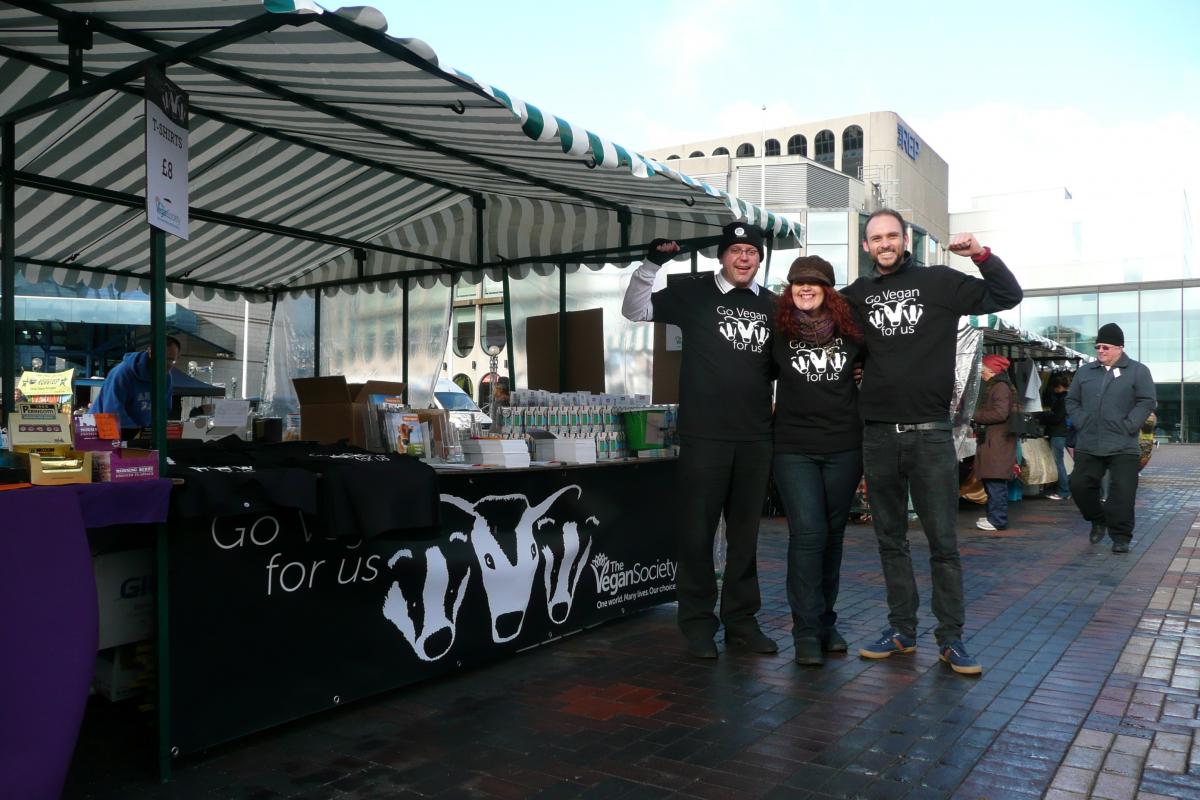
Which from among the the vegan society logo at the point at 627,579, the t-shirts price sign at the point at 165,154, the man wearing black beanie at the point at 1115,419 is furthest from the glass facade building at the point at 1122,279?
the t-shirts price sign at the point at 165,154

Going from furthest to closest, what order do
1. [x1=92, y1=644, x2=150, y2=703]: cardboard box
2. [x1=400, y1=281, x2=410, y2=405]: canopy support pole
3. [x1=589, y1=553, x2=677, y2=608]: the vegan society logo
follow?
1. [x1=400, y1=281, x2=410, y2=405]: canopy support pole
2. [x1=589, y1=553, x2=677, y2=608]: the vegan society logo
3. [x1=92, y1=644, x2=150, y2=703]: cardboard box

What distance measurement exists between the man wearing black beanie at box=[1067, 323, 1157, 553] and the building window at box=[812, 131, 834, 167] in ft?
189

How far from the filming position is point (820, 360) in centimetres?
448

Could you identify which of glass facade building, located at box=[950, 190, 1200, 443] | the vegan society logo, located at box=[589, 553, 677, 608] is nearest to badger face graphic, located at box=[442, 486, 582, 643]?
the vegan society logo, located at box=[589, 553, 677, 608]

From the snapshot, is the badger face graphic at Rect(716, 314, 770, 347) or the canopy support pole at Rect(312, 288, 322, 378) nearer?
the badger face graphic at Rect(716, 314, 770, 347)

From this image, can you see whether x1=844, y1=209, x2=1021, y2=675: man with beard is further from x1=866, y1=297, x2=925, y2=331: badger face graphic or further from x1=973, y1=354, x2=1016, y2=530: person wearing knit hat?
x1=973, y1=354, x2=1016, y2=530: person wearing knit hat

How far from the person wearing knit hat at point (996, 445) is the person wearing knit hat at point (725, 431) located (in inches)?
244

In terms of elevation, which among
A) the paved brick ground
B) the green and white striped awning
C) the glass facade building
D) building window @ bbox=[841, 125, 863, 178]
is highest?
building window @ bbox=[841, 125, 863, 178]

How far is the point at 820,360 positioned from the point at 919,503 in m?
0.85

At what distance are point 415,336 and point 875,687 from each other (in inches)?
211

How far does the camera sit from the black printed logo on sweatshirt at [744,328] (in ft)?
15.0

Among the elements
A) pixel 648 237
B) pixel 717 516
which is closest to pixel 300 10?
pixel 717 516

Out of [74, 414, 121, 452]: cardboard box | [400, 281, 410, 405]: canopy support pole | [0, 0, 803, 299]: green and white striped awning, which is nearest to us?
[74, 414, 121, 452]: cardboard box

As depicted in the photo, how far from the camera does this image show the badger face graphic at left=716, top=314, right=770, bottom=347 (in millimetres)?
4582
